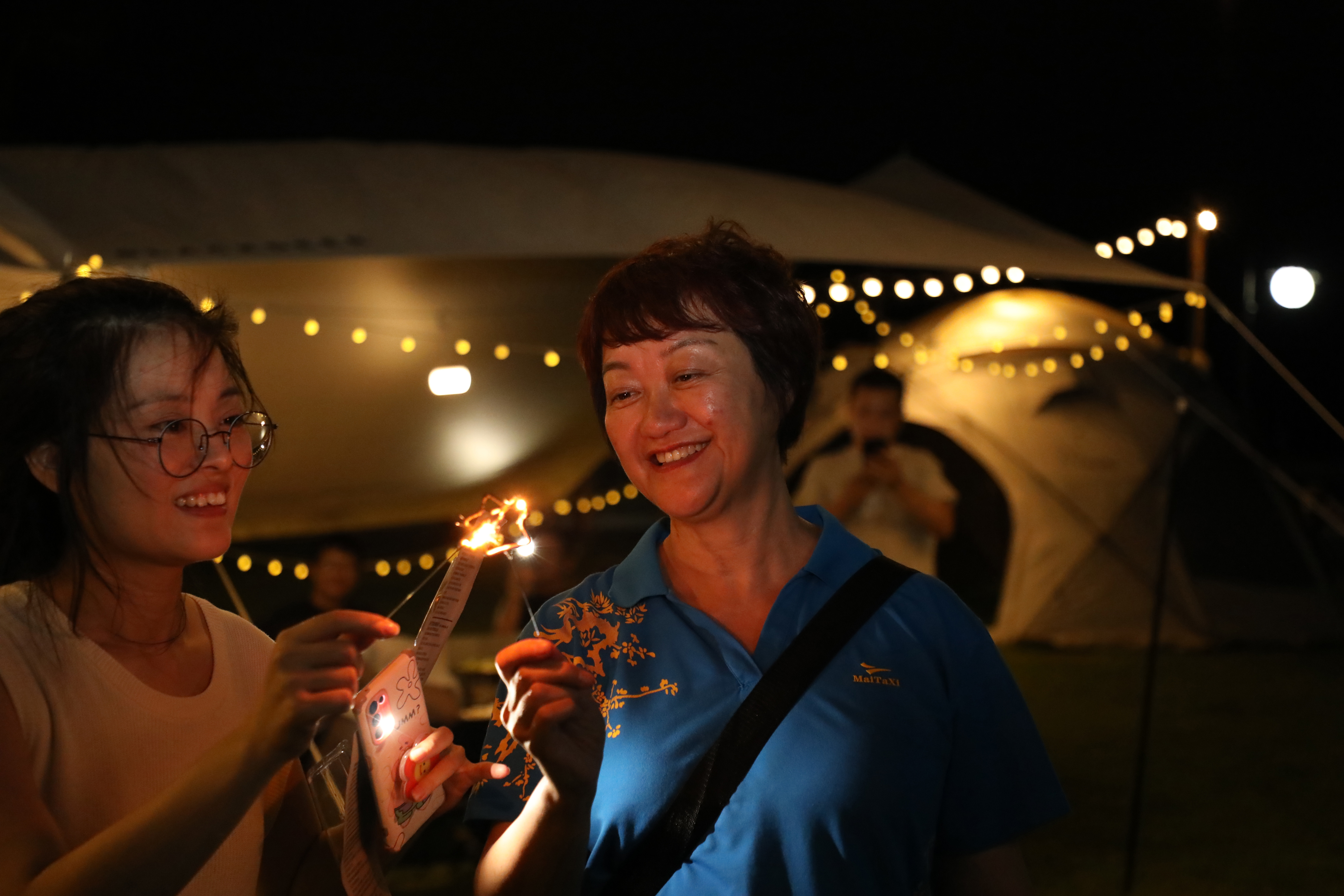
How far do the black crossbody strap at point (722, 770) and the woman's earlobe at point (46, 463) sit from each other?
0.85m

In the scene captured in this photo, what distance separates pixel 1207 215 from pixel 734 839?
455cm

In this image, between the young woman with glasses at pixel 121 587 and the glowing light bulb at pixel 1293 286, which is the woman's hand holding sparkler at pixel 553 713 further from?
the glowing light bulb at pixel 1293 286

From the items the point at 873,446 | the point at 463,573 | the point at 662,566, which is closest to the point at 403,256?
the point at 873,446

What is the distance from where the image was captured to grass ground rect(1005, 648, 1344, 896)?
14.3ft

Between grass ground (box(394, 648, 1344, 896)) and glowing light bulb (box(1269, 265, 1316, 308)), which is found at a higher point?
glowing light bulb (box(1269, 265, 1316, 308))

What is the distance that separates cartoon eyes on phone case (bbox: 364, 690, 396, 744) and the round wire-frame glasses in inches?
14.4

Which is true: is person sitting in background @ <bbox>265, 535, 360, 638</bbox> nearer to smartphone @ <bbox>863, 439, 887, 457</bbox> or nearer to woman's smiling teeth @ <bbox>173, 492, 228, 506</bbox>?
smartphone @ <bbox>863, 439, 887, 457</bbox>

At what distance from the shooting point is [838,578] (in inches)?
66.4

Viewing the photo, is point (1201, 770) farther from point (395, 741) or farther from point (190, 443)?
point (190, 443)

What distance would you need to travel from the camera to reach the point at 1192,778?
5.56 metres

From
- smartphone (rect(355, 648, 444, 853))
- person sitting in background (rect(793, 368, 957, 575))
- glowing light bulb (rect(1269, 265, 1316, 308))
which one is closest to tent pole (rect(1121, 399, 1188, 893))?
glowing light bulb (rect(1269, 265, 1316, 308))

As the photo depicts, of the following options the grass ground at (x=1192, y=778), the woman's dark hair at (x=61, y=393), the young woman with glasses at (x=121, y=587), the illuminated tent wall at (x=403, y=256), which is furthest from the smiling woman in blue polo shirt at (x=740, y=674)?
the grass ground at (x=1192, y=778)

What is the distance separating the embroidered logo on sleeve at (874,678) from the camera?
1.56 m

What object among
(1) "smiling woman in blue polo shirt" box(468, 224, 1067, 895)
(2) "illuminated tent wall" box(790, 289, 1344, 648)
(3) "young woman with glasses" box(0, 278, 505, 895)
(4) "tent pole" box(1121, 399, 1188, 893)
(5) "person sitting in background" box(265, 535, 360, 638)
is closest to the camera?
(3) "young woman with glasses" box(0, 278, 505, 895)
